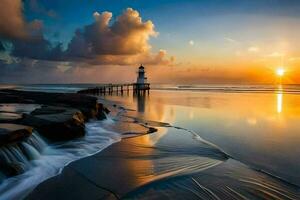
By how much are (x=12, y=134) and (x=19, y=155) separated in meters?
0.78

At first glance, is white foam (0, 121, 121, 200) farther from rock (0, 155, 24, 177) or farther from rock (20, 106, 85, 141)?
rock (20, 106, 85, 141)

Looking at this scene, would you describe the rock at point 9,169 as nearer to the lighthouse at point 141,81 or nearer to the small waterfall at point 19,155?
the small waterfall at point 19,155

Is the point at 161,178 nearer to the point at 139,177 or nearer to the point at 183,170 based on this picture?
the point at 139,177

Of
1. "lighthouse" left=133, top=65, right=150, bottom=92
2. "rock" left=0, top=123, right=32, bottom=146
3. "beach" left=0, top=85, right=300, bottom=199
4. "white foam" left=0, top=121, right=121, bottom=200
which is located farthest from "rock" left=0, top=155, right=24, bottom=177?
"lighthouse" left=133, top=65, right=150, bottom=92

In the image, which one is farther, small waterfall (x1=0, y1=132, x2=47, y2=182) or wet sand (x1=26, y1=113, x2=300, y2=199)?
small waterfall (x1=0, y1=132, x2=47, y2=182)

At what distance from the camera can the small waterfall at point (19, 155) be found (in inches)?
271

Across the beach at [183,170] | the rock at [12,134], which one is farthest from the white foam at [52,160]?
the rock at [12,134]

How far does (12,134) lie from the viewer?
321 inches

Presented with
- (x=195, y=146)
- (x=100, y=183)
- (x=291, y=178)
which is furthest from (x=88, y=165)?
(x=291, y=178)

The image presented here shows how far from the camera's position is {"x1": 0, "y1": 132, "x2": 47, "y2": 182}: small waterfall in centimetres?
688

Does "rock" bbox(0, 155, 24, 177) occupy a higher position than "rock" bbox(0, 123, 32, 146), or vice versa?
"rock" bbox(0, 123, 32, 146)

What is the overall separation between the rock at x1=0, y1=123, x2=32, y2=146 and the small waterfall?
6.3 inches

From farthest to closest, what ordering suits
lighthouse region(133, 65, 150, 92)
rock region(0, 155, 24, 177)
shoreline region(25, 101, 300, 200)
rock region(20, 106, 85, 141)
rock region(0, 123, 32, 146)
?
lighthouse region(133, 65, 150, 92) → rock region(20, 106, 85, 141) → rock region(0, 123, 32, 146) → rock region(0, 155, 24, 177) → shoreline region(25, 101, 300, 200)

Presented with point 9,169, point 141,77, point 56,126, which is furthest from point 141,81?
point 9,169
